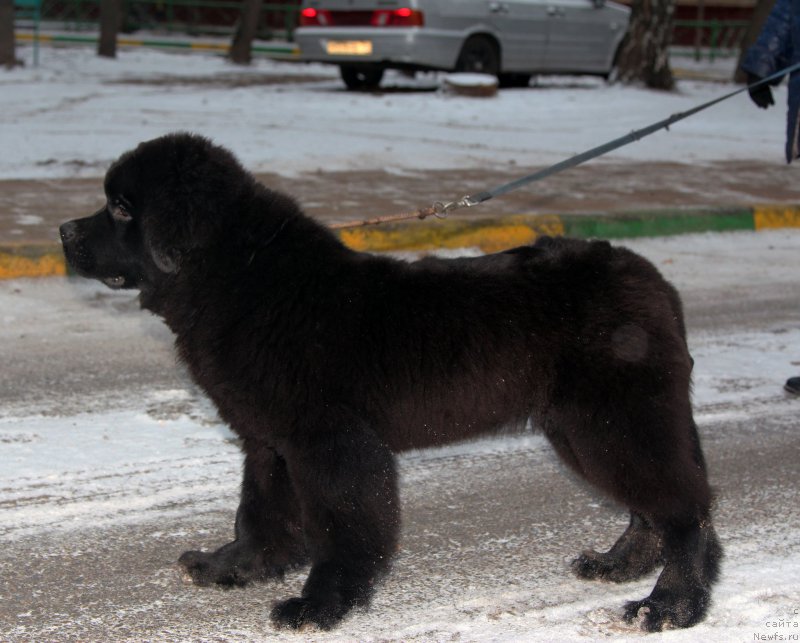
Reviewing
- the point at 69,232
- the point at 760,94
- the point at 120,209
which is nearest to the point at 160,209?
the point at 120,209

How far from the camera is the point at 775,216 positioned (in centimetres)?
997

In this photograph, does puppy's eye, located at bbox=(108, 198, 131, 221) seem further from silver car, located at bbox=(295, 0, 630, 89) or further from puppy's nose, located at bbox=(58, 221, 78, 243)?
silver car, located at bbox=(295, 0, 630, 89)

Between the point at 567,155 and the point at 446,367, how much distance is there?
943 centimetres

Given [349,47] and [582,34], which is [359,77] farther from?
[582,34]

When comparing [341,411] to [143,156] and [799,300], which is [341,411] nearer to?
[143,156]

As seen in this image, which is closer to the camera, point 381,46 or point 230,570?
point 230,570

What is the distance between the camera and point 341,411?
10.9 ft

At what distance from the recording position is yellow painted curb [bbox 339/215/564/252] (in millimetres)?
8227

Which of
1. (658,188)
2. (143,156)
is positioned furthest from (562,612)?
(658,188)

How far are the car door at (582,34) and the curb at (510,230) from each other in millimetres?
9300

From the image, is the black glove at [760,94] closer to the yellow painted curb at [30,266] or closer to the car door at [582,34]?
the yellow painted curb at [30,266]

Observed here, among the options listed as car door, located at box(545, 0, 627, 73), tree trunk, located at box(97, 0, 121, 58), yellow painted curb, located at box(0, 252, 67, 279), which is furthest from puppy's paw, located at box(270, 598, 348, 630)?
tree trunk, located at box(97, 0, 121, 58)

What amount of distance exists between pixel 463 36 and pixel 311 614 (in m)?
15.0

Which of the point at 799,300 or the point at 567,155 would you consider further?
the point at 567,155
